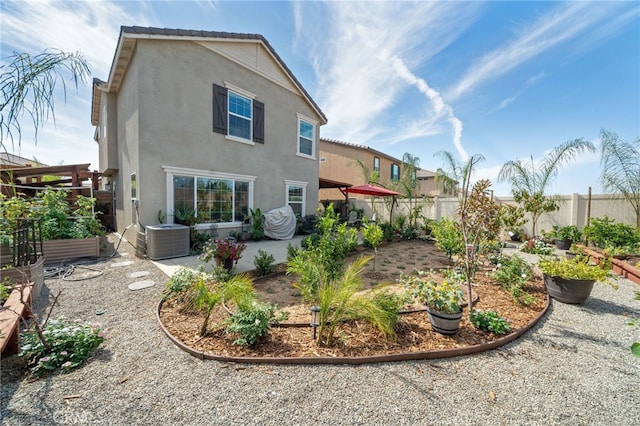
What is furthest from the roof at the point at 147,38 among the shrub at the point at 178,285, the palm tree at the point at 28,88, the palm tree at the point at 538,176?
the palm tree at the point at 538,176

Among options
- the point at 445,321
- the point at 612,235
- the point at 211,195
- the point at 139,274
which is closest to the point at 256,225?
the point at 211,195

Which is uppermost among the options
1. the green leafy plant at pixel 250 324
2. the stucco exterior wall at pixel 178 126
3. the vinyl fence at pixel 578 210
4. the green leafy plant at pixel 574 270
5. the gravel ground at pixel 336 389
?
the stucco exterior wall at pixel 178 126

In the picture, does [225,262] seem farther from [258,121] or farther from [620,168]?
[620,168]

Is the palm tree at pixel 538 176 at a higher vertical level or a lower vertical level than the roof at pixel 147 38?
lower

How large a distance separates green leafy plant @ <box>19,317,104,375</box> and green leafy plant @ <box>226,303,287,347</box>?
1.37 meters

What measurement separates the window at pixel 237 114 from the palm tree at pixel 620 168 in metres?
12.3

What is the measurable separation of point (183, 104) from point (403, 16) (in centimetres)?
677

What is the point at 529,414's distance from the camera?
1.99 m

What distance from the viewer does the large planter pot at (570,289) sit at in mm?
4059

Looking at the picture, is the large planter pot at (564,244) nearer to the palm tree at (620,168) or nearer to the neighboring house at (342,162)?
the palm tree at (620,168)

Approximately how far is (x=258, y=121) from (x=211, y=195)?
11.4ft

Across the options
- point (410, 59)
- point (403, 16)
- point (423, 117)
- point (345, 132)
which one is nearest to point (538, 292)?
point (403, 16)

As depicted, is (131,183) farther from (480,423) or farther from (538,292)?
(538,292)

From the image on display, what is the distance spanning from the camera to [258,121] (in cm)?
960
